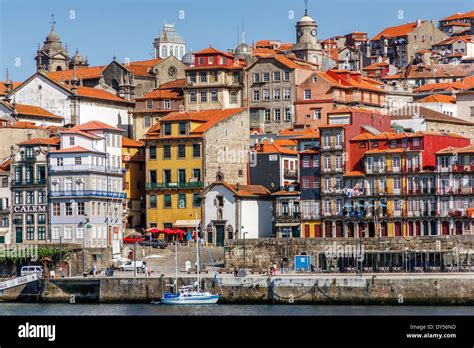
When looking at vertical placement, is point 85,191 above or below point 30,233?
above

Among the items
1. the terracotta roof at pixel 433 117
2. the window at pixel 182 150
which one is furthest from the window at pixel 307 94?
the window at pixel 182 150

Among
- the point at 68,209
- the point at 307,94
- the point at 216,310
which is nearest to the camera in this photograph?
the point at 216,310

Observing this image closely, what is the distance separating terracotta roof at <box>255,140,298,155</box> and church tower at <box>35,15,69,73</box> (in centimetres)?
4829

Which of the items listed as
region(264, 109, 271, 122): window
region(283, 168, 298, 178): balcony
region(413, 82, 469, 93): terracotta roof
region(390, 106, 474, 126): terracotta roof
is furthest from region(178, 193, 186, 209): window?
region(413, 82, 469, 93): terracotta roof

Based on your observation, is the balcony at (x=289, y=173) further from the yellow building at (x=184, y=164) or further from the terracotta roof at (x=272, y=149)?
the yellow building at (x=184, y=164)

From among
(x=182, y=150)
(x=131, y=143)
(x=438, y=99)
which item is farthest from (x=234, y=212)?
(x=438, y=99)

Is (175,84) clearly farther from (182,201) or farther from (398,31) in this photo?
(398,31)

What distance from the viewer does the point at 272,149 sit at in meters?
79.6

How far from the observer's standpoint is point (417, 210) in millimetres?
69188

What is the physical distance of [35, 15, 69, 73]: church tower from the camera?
126 metres

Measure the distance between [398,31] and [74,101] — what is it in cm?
7645
